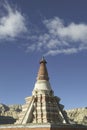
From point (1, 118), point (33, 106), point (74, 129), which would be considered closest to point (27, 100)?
point (33, 106)

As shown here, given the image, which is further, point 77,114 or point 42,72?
point 77,114

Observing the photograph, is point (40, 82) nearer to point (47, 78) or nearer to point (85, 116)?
point (47, 78)

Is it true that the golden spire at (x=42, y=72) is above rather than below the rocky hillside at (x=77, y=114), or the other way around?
below

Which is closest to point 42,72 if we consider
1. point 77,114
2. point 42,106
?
point 42,106

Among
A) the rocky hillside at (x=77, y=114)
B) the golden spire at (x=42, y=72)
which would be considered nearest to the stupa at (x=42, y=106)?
the golden spire at (x=42, y=72)

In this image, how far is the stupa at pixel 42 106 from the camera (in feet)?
110

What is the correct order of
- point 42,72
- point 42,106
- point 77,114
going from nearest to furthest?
point 42,106 < point 42,72 < point 77,114

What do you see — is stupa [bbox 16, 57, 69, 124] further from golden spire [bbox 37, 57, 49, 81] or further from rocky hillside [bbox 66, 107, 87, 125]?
rocky hillside [bbox 66, 107, 87, 125]

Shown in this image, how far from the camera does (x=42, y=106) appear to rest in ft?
112

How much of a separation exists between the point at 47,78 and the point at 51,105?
3973 mm

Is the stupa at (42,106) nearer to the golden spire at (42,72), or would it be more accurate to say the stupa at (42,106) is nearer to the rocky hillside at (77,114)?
the golden spire at (42,72)

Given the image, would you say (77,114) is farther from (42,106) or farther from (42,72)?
(42,106)

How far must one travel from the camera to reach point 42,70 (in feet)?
122

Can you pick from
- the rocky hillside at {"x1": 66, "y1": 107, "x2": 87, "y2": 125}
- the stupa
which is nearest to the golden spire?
the stupa
